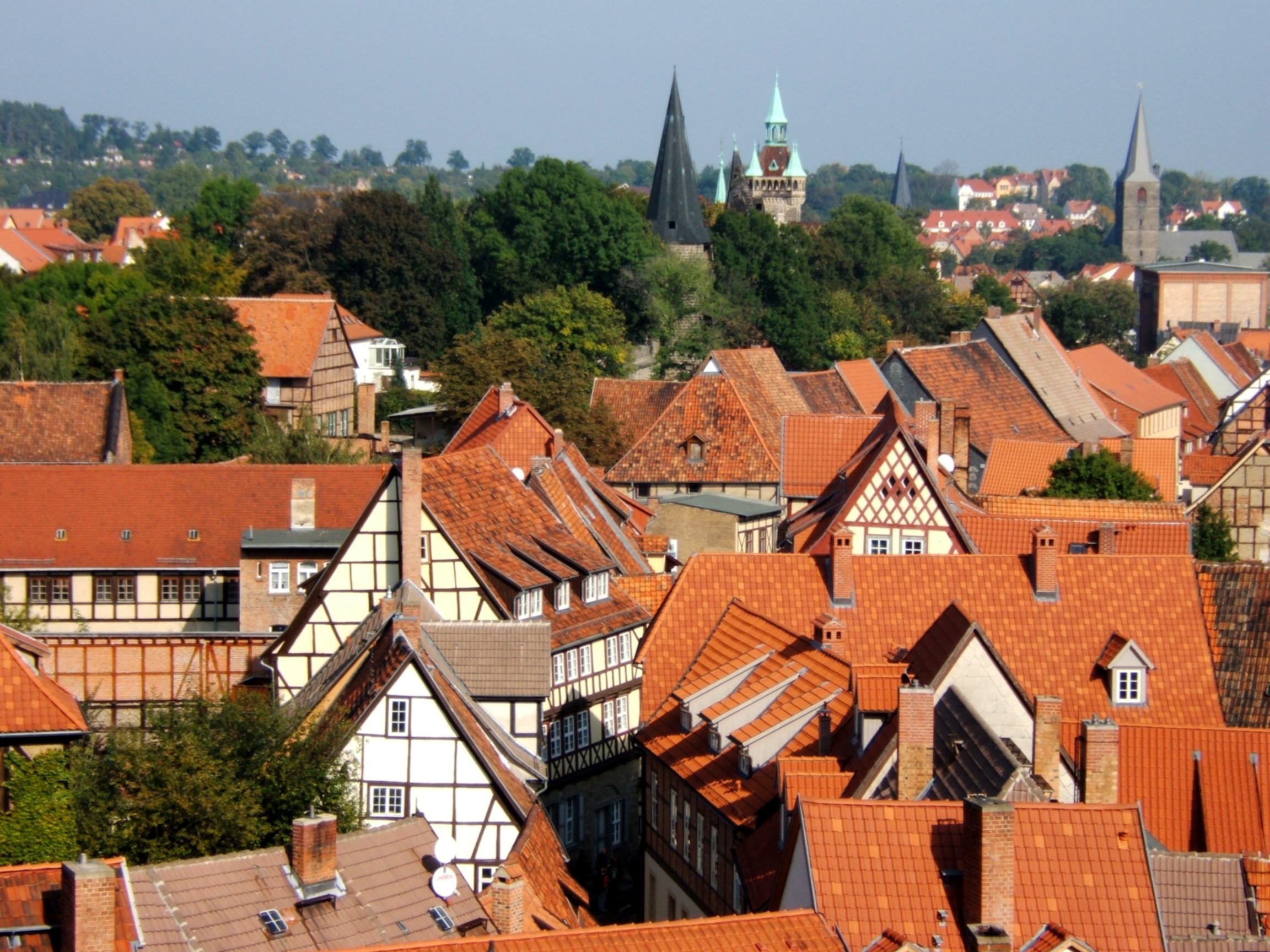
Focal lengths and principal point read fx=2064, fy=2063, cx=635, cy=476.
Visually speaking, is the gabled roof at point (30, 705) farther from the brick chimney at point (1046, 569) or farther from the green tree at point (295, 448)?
the green tree at point (295, 448)

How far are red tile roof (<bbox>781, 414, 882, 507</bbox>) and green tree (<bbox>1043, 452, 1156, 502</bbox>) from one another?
192 inches

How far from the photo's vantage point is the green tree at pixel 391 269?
3103 inches

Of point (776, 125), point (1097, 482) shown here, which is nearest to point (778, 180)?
point (776, 125)

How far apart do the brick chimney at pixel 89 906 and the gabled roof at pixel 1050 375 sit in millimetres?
51558

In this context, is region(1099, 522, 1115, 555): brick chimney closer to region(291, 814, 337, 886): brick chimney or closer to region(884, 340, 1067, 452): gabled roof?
region(291, 814, 337, 886): brick chimney

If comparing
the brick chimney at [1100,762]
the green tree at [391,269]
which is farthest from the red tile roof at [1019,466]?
the green tree at [391,269]

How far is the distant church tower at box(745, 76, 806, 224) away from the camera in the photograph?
149625 millimetres

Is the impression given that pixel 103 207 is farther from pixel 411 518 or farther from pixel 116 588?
pixel 411 518

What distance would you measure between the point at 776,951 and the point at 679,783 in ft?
30.9

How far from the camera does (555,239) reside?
86.4 meters

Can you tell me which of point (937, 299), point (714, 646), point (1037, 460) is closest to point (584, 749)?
point (714, 646)

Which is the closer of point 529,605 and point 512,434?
point 529,605

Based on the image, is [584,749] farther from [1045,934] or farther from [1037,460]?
[1037,460]

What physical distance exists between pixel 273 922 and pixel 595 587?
15698 millimetres
